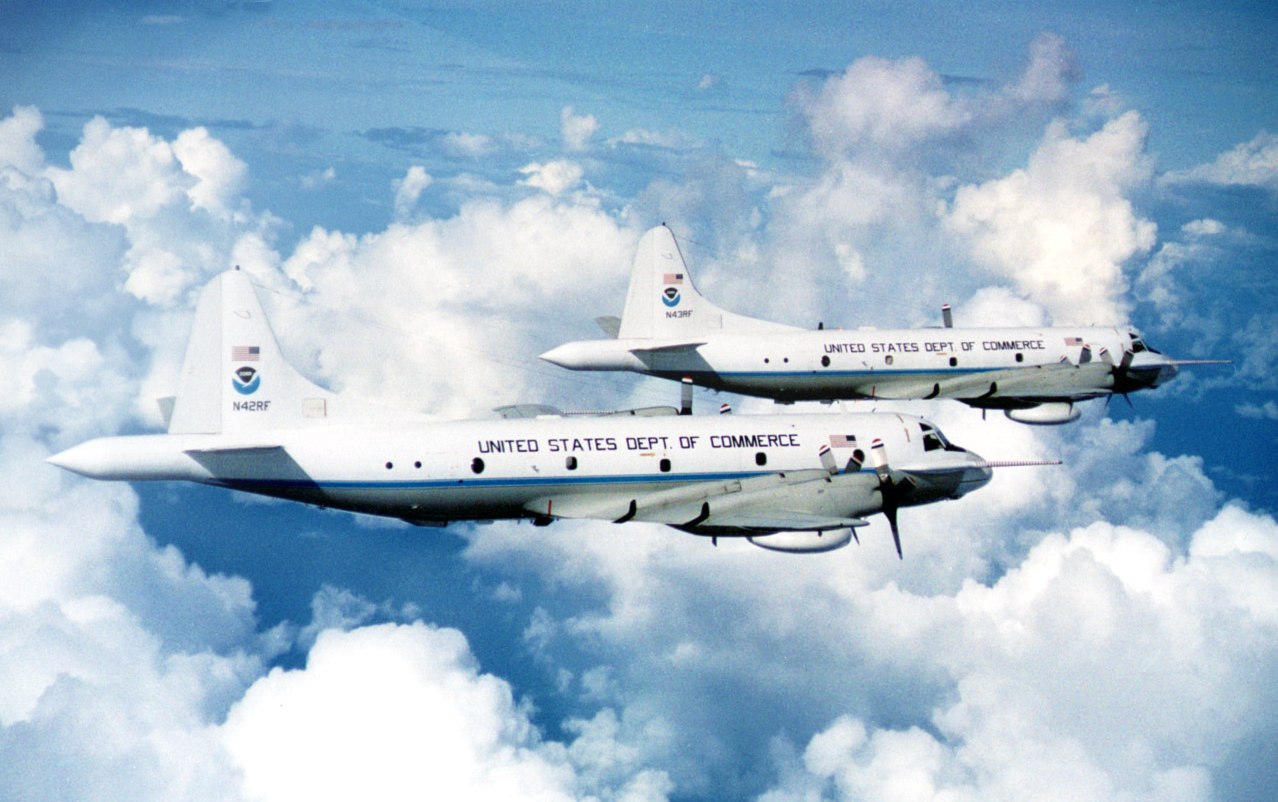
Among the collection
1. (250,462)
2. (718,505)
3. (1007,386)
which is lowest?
(718,505)

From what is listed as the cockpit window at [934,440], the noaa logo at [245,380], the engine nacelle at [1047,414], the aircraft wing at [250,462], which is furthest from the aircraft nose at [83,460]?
the engine nacelle at [1047,414]

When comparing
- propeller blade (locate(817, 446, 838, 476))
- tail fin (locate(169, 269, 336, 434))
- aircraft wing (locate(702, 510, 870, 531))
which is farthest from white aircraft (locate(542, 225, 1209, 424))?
tail fin (locate(169, 269, 336, 434))

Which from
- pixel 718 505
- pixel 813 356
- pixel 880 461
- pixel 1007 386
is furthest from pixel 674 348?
pixel 718 505

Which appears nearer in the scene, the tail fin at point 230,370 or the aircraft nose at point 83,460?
the aircraft nose at point 83,460

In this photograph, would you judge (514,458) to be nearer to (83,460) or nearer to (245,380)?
(245,380)

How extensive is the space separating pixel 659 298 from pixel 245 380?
25.5 meters

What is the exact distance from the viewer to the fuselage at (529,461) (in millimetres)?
52844

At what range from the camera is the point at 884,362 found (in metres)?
73.9

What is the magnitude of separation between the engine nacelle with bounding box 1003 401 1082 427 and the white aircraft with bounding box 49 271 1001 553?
14897mm

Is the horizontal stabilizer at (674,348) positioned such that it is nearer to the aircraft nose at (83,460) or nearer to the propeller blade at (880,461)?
the propeller blade at (880,461)

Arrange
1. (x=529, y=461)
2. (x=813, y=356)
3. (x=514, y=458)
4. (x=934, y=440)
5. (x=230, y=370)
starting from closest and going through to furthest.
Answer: (x=230, y=370)
(x=514, y=458)
(x=529, y=461)
(x=934, y=440)
(x=813, y=356)

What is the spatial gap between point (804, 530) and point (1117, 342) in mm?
30015

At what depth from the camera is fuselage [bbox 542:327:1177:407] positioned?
2872 inches

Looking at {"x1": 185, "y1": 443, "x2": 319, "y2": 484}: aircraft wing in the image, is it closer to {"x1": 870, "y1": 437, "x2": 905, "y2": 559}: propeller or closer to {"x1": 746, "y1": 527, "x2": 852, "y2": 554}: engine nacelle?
{"x1": 746, "y1": 527, "x2": 852, "y2": 554}: engine nacelle
